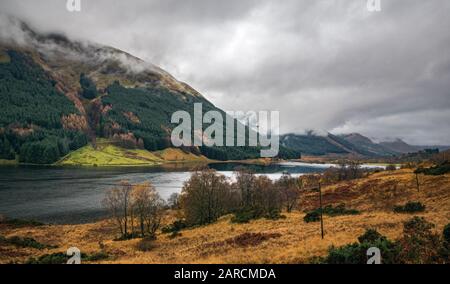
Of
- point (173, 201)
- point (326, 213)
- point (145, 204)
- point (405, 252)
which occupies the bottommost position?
point (173, 201)

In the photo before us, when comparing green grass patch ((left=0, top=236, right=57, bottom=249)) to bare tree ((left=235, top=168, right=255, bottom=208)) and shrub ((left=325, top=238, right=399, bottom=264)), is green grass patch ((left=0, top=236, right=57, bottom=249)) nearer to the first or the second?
bare tree ((left=235, top=168, right=255, bottom=208))

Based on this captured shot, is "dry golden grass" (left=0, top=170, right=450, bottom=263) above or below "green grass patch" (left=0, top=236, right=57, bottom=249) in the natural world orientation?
above

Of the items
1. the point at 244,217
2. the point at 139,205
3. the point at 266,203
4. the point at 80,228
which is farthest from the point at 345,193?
the point at 80,228

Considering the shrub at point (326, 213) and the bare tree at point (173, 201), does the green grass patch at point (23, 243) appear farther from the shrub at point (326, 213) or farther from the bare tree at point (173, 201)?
the bare tree at point (173, 201)

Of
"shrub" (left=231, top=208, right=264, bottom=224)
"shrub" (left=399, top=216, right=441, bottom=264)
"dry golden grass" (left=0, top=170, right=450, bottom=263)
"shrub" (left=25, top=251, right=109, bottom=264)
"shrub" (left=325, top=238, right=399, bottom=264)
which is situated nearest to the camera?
"shrub" (left=399, top=216, right=441, bottom=264)

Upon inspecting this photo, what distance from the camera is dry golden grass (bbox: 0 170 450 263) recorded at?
109 ft

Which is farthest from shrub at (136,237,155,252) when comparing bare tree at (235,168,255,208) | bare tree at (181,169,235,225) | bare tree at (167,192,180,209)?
bare tree at (167,192,180,209)

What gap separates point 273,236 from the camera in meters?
42.5

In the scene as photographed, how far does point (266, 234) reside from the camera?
44.2 meters

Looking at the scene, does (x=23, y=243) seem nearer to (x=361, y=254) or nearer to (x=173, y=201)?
(x=173, y=201)

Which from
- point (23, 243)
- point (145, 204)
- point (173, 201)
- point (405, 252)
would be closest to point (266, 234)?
point (405, 252)

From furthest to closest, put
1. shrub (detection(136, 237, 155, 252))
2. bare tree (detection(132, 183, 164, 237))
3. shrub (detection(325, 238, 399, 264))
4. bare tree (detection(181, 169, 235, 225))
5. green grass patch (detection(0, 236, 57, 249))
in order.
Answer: bare tree (detection(181, 169, 235, 225)), bare tree (detection(132, 183, 164, 237)), green grass patch (detection(0, 236, 57, 249)), shrub (detection(136, 237, 155, 252)), shrub (detection(325, 238, 399, 264))

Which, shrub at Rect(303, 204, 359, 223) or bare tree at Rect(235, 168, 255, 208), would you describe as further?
bare tree at Rect(235, 168, 255, 208)

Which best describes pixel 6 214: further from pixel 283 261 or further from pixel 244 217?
pixel 283 261
